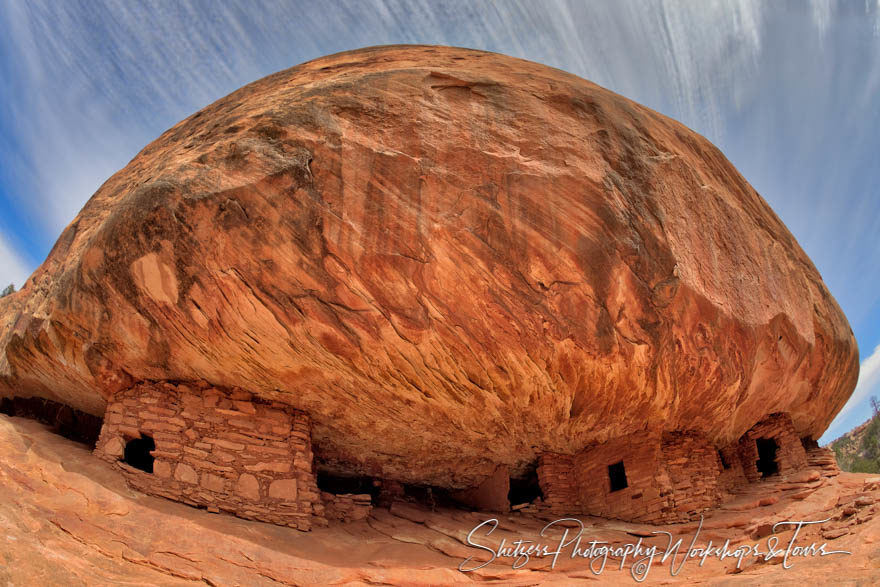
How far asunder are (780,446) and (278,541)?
20.4ft

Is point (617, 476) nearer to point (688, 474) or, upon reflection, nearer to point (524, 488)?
point (688, 474)

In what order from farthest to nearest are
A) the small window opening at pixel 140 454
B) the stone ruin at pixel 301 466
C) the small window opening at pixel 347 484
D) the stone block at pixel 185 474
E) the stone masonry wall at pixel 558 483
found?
the small window opening at pixel 347 484
the stone masonry wall at pixel 558 483
the small window opening at pixel 140 454
the stone ruin at pixel 301 466
the stone block at pixel 185 474

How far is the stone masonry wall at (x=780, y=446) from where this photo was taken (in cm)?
798

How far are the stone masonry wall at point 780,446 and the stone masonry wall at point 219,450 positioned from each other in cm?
540

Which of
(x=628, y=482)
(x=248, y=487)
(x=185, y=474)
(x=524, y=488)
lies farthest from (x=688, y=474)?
(x=185, y=474)

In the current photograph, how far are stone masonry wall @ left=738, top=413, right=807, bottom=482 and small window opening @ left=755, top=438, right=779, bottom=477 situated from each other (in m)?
0.12

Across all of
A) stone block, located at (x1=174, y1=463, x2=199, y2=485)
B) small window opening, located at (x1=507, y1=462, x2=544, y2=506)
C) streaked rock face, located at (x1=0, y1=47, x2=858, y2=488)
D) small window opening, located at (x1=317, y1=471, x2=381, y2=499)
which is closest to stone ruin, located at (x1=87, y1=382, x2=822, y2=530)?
stone block, located at (x1=174, y1=463, x2=199, y2=485)

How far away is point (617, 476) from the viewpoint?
774 centimetres

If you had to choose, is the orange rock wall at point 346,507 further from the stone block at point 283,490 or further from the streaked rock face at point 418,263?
the streaked rock face at point 418,263

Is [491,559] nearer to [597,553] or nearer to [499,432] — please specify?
[597,553]

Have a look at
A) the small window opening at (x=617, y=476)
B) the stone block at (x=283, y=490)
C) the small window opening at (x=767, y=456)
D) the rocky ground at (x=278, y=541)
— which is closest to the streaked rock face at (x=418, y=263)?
the stone block at (x=283, y=490)

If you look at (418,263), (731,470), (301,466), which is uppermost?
(418,263)

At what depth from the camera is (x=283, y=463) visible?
6121mm

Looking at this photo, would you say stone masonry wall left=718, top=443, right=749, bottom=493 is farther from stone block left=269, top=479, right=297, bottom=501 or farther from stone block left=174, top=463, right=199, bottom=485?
stone block left=174, top=463, right=199, bottom=485
